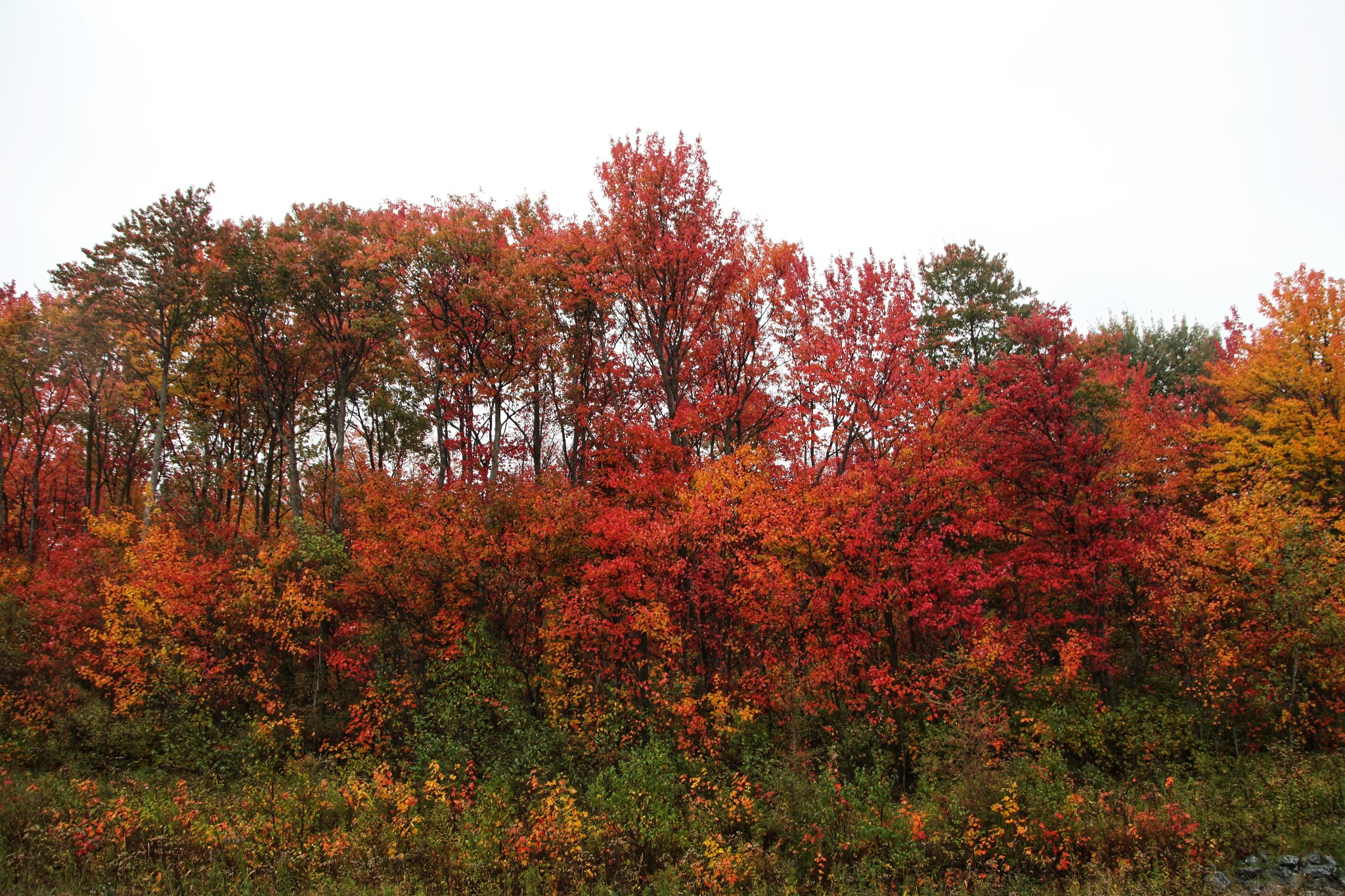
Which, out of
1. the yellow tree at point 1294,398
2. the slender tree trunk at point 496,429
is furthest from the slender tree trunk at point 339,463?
the yellow tree at point 1294,398

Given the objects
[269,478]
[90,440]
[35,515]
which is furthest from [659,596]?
[90,440]

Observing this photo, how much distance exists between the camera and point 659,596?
17141 millimetres

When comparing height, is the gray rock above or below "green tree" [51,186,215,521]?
below

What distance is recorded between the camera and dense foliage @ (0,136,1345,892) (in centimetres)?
1271

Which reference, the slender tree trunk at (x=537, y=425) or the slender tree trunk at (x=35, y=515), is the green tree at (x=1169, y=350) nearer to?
the slender tree trunk at (x=537, y=425)

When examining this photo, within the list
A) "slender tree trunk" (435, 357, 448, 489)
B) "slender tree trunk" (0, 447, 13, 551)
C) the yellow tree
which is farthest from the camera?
"slender tree trunk" (0, 447, 13, 551)

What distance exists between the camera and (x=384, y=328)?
2105cm

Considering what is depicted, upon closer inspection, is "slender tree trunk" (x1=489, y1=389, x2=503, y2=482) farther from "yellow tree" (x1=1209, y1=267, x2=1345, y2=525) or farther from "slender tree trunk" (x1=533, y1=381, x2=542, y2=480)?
"yellow tree" (x1=1209, y1=267, x2=1345, y2=525)

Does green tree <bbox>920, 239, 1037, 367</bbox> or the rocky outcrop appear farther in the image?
green tree <bbox>920, 239, 1037, 367</bbox>

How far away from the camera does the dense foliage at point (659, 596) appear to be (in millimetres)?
12711

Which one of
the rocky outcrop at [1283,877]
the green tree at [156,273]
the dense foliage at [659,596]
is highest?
the green tree at [156,273]

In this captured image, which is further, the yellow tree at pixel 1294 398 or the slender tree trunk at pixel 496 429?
the slender tree trunk at pixel 496 429

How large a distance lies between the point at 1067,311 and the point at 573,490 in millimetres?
16361

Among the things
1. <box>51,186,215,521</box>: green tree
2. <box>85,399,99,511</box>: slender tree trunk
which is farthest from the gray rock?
<box>85,399,99,511</box>: slender tree trunk
